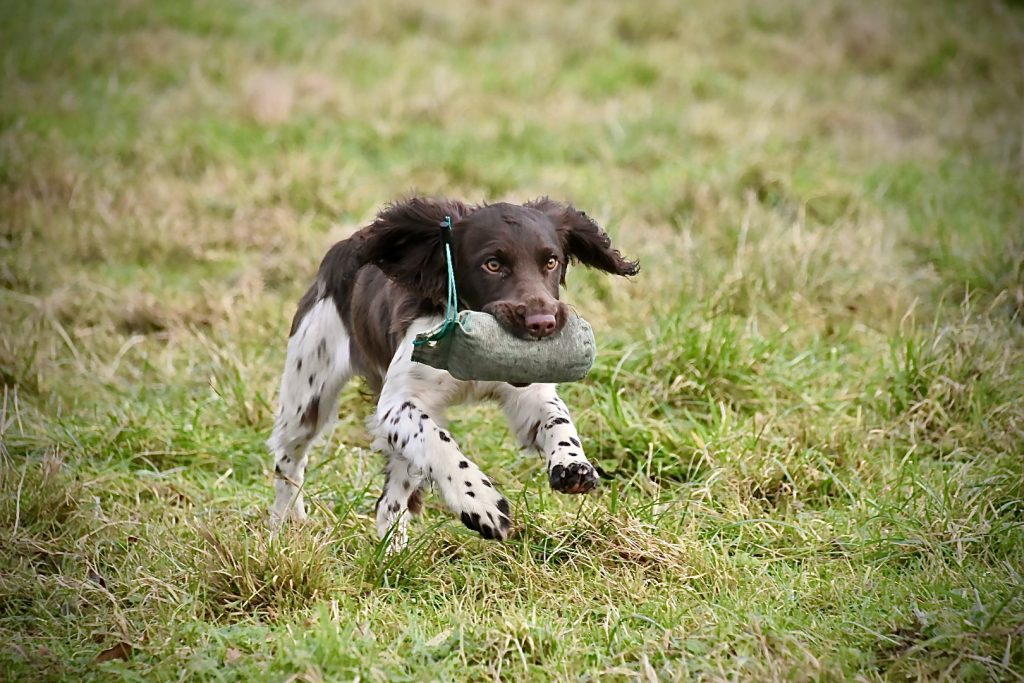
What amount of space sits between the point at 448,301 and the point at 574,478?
0.65m

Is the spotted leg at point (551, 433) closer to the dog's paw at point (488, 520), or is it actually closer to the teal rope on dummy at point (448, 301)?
the dog's paw at point (488, 520)

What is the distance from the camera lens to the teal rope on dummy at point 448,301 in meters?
3.26

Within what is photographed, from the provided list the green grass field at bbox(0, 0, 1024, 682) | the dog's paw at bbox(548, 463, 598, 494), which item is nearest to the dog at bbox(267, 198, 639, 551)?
the dog's paw at bbox(548, 463, 598, 494)

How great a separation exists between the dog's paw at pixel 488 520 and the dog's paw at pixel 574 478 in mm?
169

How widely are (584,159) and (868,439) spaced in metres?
4.34

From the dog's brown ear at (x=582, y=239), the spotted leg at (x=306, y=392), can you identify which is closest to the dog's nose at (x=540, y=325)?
the dog's brown ear at (x=582, y=239)

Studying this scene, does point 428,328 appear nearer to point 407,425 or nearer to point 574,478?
point 407,425

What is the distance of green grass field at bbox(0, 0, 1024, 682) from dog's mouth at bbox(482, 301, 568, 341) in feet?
2.11

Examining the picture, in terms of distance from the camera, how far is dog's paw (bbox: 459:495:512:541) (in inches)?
126

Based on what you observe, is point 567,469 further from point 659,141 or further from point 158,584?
point 659,141

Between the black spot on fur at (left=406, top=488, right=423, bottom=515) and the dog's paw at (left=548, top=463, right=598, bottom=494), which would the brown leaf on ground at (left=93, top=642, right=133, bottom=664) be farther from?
the dog's paw at (left=548, top=463, right=598, bottom=494)

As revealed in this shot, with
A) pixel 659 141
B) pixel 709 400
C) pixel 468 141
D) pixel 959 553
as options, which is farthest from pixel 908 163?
pixel 959 553

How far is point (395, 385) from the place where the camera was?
3.62 metres

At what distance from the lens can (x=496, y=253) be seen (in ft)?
11.3
